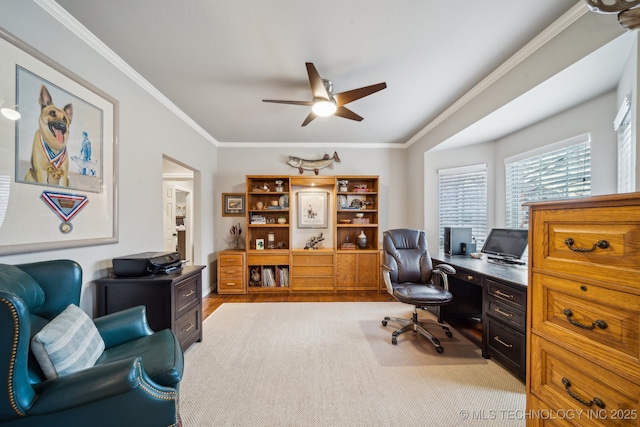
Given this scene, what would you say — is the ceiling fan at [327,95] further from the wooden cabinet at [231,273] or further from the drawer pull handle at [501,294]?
the wooden cabinet at [231,273]

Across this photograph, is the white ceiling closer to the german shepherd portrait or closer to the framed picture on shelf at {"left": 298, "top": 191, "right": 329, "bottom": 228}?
the german shepherd portrait

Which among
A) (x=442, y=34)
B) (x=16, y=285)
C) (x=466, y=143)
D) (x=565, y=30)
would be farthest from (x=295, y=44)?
(x=466, y=143)

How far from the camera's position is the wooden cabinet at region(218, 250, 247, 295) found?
3982 mm

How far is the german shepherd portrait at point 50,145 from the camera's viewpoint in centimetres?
145

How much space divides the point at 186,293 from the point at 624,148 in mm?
3793

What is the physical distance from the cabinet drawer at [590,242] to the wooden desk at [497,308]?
981mm

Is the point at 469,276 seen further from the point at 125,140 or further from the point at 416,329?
the point at 125,140

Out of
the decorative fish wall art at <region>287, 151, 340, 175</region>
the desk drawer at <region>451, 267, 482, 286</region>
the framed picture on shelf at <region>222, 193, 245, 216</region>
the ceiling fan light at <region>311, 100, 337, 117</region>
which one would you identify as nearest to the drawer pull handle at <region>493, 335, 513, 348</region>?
the desk drawer at <region>451, 267, 482, 286</region>

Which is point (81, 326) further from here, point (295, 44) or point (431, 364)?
point (431, 364)

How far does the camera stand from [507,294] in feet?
6.32

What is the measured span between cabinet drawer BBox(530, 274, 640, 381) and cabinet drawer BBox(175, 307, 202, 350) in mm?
2523

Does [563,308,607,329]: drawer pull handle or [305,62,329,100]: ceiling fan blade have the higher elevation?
[305,62,329,100]: ceiling fan blade

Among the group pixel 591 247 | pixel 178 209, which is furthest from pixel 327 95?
pixel 178 209

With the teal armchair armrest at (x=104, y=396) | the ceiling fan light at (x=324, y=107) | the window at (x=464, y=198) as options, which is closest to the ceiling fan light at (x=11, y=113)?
the teal armchair armrest at (x=104, y=396)
